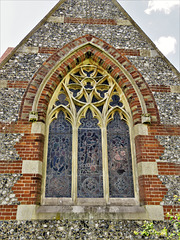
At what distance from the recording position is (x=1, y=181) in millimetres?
4949

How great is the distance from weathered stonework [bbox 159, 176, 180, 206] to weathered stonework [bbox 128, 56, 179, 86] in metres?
2.48

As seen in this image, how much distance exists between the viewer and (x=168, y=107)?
6035mm

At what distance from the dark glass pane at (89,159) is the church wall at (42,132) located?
724mm

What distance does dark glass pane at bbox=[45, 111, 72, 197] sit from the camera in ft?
17.4

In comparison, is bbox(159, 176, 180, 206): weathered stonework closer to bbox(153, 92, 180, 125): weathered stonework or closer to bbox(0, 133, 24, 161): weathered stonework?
bbox(153, 92, 180, 125): weathered stonework

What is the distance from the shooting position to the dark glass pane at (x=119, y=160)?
17.7 feet

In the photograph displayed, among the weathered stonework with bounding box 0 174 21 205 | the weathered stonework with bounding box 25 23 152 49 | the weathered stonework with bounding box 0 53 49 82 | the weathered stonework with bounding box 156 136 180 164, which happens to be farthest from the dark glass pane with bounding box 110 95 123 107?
the weathered stonework with bounding box 0 174 21 205

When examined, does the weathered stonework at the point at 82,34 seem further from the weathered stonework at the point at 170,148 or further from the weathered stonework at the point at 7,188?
the weathered stonework at the point at 7,188

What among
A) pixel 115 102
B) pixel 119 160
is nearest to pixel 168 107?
pixel 115 102

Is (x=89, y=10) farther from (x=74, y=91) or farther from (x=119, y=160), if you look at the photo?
(x=119, y=160)

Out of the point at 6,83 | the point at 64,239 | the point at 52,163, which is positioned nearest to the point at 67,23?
the point at 6,83

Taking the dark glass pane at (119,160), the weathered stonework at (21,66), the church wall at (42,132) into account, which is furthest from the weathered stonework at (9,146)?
the dark glass pane at (119,160)

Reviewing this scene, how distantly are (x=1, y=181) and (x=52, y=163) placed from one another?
1.16 m

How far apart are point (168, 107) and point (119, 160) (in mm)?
1835
